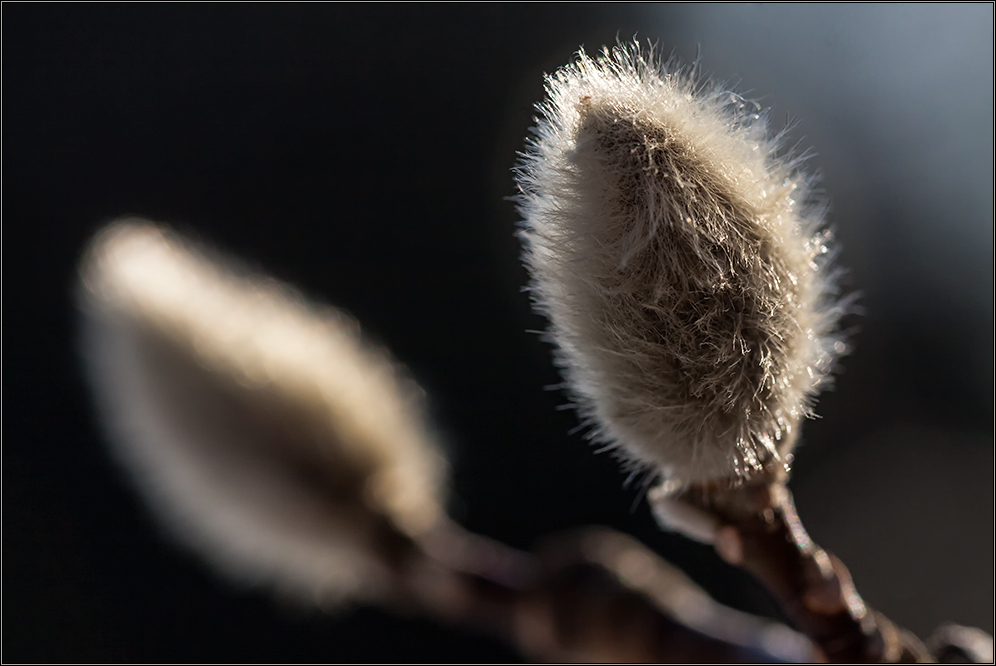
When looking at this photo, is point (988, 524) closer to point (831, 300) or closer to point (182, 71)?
point (831, 300)

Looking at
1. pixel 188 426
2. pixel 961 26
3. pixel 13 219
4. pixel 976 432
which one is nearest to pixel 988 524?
pixel 976 432

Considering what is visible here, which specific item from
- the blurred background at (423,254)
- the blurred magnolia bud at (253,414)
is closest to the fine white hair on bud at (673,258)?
the blurred magnolia bud at (253,414)

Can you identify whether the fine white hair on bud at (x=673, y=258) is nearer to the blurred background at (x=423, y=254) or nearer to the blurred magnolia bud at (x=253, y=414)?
the blurred magnolia bud at (x=253, y=414)

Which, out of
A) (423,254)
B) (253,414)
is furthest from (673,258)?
(423,254)

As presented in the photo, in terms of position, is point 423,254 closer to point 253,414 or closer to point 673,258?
point 253,414

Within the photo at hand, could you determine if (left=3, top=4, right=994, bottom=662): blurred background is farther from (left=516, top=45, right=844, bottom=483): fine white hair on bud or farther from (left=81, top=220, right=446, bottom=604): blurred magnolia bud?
(left=516, top=45, right=844, bottom=483): fine white hair on bud

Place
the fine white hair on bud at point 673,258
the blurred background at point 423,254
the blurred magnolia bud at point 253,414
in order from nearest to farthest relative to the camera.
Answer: the fine white hair on bud at point 673,258
the blurred magnolia bud at point 253,414
the blurred background at point 423,254
